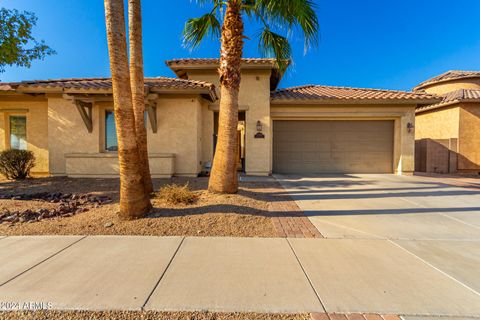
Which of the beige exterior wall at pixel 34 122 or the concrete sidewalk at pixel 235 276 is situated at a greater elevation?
the beige exterior wall at pixel 34 122

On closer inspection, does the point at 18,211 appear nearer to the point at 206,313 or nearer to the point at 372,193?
the point at 206,313

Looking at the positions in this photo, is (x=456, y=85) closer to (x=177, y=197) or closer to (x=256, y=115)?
(x=256, y=115)

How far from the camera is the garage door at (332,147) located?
11984 mm

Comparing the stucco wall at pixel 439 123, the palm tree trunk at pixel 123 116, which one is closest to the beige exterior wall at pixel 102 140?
the palm tree trunk at pixel 123 116

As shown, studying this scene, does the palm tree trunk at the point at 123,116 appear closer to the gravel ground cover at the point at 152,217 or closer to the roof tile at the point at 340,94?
the gravel ground cover at the point at 152,217

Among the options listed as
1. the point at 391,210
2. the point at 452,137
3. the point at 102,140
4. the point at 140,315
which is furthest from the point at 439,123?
the point at 102,140

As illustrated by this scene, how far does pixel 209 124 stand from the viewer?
37.2 ft

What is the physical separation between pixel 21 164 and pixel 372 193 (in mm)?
13398

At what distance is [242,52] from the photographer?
6.29m

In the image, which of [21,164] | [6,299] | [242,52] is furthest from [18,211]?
[242,52]

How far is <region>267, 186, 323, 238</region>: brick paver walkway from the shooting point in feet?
14.0

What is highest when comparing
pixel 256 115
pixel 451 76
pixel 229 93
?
pixel 451 76

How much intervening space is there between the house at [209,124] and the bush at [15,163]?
29.9 inches

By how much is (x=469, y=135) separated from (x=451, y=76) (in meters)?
7.08
